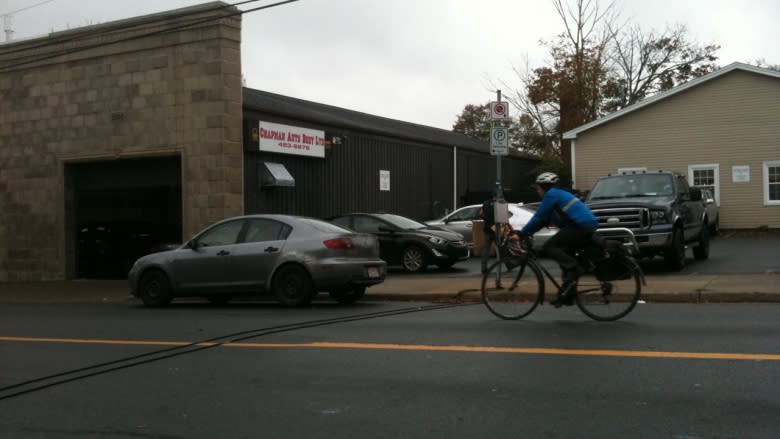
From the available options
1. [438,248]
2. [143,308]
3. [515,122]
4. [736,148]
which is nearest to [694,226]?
[438,248]

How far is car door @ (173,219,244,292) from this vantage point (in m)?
13.2

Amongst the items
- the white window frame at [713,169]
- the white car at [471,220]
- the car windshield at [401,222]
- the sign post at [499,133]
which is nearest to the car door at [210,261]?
the sign post at [499,133]

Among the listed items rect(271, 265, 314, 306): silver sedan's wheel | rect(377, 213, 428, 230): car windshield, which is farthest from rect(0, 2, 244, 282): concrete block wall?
rect(271, 265, 314, 306): silver sedan's wheel

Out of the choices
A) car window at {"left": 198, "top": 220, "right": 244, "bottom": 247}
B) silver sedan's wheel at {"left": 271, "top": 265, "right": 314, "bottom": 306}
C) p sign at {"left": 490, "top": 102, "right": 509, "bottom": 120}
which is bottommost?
silver sedan's wheel at {"left": 271, "top": 265, "right": 314, "bottom": 306}

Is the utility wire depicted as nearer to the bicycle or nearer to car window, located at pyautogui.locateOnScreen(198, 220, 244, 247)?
car window, located at pyautogui.locateOnScreen(198, 220, 244, 247)

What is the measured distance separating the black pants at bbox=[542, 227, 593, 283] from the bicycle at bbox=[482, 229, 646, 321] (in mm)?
94

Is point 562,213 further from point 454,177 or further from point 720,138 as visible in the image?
point 720,138

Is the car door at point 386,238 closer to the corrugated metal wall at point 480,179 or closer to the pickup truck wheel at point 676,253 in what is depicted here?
the pickup truck wheel at point 676,253

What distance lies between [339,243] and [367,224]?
6517 millimetres

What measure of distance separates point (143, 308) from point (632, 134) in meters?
21.9

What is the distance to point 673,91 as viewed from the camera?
97.1 ft

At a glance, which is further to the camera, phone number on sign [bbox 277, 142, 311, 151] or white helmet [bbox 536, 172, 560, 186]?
phone number on sign [bbox 277, 142, 311, 151]

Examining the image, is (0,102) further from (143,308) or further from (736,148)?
(736,148)

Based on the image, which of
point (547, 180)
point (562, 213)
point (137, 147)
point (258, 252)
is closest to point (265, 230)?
point (258, 252)
